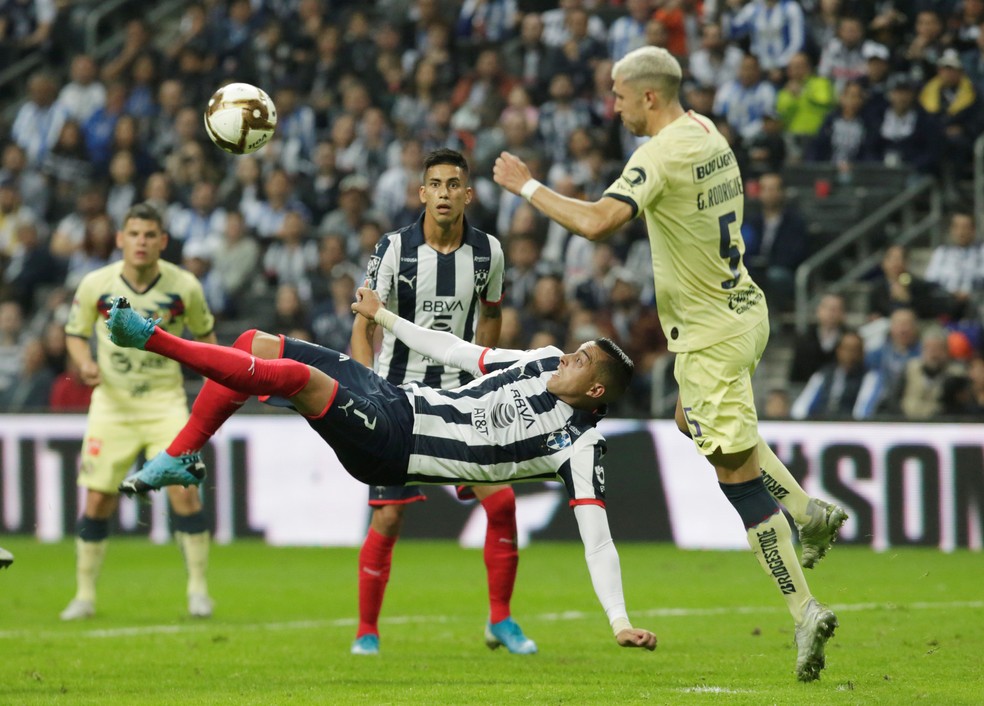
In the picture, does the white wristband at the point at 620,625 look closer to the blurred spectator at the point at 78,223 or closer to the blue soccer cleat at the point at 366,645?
the blue soccer cleat at the point at 366,645

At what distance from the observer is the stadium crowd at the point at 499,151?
1549 cm

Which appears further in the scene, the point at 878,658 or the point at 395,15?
the point at 395,15

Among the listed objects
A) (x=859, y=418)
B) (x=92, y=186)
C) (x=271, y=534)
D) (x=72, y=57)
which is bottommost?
(x=271, y=534)

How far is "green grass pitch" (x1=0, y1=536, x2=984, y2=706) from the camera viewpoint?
23.0 feet

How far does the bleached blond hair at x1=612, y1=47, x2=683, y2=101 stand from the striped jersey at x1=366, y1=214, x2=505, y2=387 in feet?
6.28

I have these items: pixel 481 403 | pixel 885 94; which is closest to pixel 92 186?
pixel 885 94

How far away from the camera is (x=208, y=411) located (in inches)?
281

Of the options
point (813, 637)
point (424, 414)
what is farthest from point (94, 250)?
point (813, 637)

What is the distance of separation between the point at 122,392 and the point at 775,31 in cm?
1028

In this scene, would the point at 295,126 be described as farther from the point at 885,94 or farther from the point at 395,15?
the point at 885,94

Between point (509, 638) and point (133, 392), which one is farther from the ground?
point (133, 392)

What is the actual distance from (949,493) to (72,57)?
1530 centimetres

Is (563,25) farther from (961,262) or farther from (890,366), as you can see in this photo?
(890,366)

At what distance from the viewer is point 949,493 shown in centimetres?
1306
